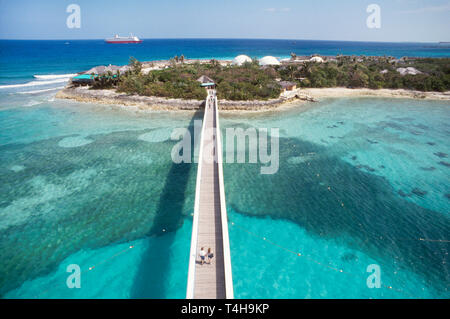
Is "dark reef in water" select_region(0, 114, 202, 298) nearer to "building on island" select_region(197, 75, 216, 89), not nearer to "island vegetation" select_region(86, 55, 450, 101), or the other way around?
"island vegetation" select_region(86, 55, 450, 101)

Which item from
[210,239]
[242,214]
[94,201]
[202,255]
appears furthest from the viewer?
[94,201]

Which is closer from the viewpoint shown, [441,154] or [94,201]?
[94,201]

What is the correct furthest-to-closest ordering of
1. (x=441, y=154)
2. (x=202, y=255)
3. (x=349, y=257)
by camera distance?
1. (x=441, y=154)
2. (x=349, y=257)
3. (x=202, y=255)

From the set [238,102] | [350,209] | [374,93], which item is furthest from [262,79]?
[350,209]

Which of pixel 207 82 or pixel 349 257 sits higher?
pixel 207 82

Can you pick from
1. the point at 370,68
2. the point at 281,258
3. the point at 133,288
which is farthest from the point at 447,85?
the point at 133,288

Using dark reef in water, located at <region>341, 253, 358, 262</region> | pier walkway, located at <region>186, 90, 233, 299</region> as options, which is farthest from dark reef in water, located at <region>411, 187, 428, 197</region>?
pier walkway, located at <region>186, 90, 233, 299</region>

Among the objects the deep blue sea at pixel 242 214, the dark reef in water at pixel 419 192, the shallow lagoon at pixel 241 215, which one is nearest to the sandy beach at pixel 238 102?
the deep blue sea at pixel 242 214

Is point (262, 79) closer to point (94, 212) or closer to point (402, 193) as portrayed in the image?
point (402, 193)
